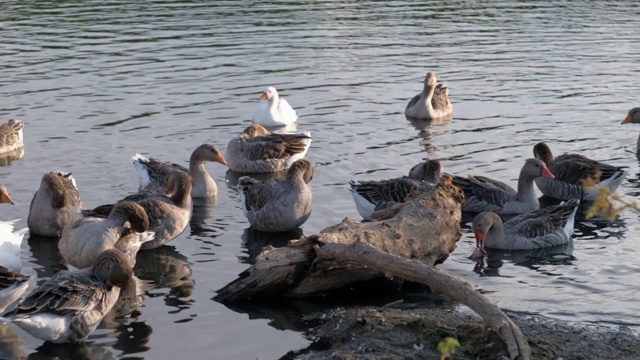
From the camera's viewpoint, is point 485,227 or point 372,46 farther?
point 372,46

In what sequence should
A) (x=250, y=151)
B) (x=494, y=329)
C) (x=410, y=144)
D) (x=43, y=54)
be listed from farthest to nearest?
1. (x=43, y=54)
2. (x=410, y=144)
3. (x=250, y=151)
4. (x=494, y=329)

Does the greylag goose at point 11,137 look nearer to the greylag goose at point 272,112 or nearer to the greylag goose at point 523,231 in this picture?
the greylag goose at point 272,112

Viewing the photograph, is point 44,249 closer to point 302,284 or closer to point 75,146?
point 302,284

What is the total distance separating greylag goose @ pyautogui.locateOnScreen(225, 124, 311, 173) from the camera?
19078mm

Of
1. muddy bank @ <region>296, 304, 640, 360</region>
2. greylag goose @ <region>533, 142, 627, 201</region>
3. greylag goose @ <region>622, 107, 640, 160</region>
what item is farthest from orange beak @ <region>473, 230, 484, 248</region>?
greylag goose @ <region>622, 107, 640, 160</region>

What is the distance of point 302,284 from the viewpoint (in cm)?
1242

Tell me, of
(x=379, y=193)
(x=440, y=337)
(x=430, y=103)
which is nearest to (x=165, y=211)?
(x=379, y=193)

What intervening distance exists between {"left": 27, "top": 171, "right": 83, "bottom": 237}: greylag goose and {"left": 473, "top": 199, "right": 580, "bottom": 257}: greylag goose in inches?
214

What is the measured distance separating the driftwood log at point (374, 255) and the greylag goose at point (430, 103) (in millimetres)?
9004

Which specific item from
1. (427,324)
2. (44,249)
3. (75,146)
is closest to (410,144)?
(75,146)

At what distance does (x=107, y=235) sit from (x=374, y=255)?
3.52 m

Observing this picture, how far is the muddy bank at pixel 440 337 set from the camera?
1027 centimetres

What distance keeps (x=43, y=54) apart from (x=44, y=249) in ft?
51.3

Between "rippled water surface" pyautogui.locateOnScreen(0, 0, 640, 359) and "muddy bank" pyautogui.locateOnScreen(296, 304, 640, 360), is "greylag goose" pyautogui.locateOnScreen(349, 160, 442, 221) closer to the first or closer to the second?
"rippled water surface" pyautogui.locateOnScreen(0, 0, 640, 359)
